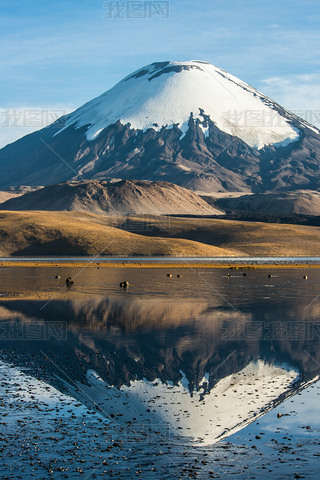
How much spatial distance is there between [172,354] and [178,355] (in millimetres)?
304

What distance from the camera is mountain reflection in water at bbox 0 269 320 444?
56.7 feet

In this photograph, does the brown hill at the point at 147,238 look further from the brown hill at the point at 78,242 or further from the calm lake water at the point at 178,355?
the calm lake water at the point at 178,355

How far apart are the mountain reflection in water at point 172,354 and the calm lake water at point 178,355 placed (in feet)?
0.14

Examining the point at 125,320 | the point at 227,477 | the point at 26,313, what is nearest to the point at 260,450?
the point at 227,477

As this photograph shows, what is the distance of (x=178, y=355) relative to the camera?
23.8 metres

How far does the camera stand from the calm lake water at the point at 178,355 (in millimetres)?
16672

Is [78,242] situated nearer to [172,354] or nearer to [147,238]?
[147,238]

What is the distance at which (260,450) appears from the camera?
14.4m

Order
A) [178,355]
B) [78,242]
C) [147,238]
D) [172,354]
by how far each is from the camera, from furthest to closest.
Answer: [147,238]
[78,242]
[172,354]
[178,355]

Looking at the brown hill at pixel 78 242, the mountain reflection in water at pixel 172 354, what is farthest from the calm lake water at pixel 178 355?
the brown hill at pixel 78 242

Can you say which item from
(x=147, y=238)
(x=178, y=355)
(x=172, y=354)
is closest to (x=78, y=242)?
(x=147, y=238)

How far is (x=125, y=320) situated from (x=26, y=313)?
6.03m

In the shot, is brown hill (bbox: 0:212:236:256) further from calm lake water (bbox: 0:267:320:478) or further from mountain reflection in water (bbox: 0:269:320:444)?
mountain reflection in water (bbox: 0:269:320:444)

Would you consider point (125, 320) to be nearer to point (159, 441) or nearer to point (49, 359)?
point (49, 359)
